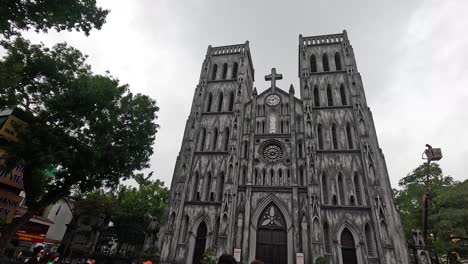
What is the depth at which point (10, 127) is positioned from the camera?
496 inches

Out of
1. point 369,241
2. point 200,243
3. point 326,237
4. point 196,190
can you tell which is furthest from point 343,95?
point 200,243

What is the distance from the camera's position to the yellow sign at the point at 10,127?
12305 mm

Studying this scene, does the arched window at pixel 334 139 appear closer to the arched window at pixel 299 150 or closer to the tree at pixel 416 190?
the arched window at pixel 299 150

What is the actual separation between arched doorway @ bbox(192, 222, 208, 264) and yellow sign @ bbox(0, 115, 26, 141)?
542 inches

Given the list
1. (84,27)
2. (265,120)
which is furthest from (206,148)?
(84,27)

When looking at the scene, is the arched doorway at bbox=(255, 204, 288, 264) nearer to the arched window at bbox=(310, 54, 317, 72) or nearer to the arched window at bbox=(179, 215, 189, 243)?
the arched window at bbox=(179, 215, 189, 243)

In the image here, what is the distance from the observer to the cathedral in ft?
56.6

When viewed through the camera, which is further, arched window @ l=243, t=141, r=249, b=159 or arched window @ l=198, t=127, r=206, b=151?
arched window @ l=198, t=127, r=206, b=151

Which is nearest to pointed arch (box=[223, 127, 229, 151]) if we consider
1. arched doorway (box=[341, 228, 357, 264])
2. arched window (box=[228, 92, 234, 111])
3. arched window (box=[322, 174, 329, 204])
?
arched window (box=[228, 92, 234, 111])

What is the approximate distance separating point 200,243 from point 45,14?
57.4ft

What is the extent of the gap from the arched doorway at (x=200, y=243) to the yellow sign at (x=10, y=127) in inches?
542

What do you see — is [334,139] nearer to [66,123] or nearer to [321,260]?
[321,260]

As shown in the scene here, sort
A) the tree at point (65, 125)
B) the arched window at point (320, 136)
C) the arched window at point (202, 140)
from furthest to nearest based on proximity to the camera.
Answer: the arched window at point (202, 140)
the arched window at point (320, 136)
the tree at point (65, 125)

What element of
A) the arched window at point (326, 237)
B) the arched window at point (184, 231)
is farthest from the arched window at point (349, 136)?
the arched window at point (184, 231)
